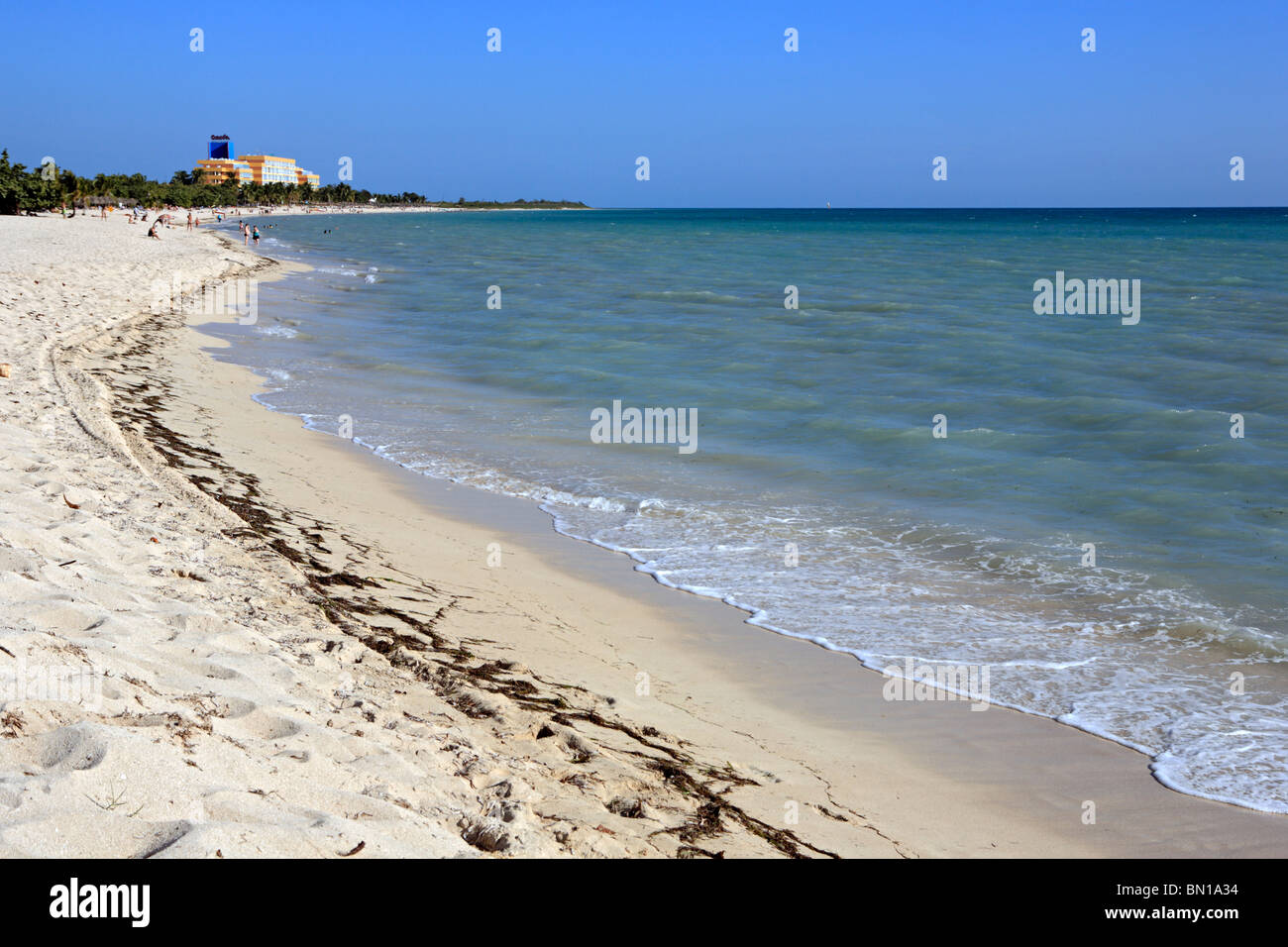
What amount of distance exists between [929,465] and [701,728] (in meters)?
6.45

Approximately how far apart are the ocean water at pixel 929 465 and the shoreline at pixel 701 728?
0.38 meters

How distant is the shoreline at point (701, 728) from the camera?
394 centimetres

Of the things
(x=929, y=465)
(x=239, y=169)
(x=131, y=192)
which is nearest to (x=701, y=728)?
(x=929, y=465)

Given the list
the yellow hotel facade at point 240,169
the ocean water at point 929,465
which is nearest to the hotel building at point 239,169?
the yellow hotel facade at point 240,169

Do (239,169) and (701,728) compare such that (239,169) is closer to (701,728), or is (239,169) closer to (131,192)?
(131,192)

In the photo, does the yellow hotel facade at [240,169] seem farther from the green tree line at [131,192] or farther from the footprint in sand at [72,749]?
the footprint in sand at [72,749]

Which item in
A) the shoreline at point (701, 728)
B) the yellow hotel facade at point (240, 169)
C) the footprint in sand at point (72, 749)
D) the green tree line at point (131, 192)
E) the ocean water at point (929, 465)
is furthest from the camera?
the yellow hotel facade at point (240, 169)

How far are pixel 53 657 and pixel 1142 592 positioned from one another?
678cm

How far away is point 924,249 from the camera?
57.9m

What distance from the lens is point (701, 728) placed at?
4906mm
